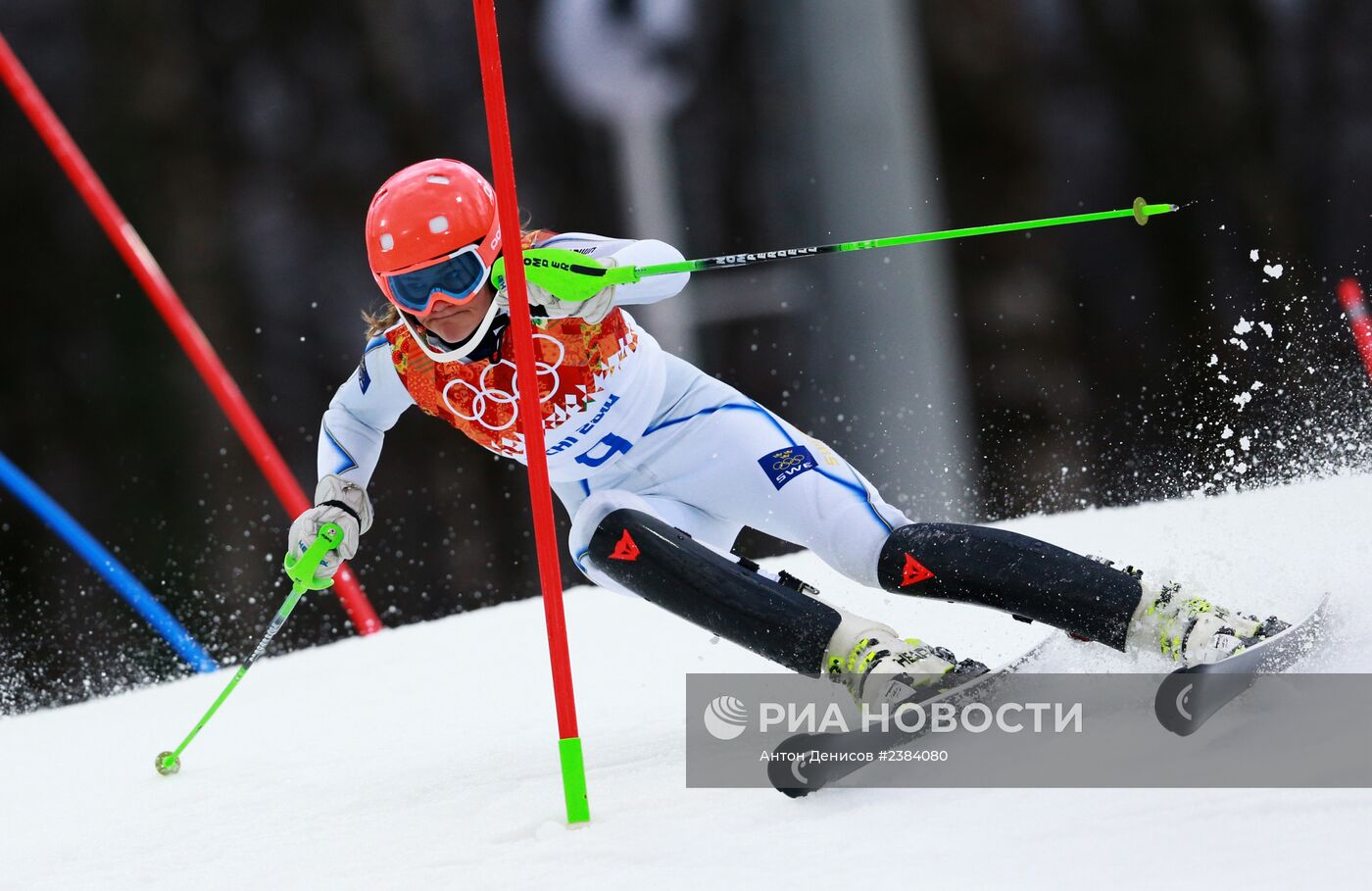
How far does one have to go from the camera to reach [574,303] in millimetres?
1580

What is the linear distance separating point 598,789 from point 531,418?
443mm

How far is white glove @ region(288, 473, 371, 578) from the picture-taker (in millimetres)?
1822

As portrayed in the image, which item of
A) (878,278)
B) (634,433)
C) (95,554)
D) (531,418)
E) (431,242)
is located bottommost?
(95,554)

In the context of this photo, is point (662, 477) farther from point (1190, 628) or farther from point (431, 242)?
point (1190, 628)

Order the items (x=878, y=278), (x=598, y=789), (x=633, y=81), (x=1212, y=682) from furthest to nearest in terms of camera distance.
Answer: (x=633, y=81), (x=878, y=278), (x=598, y=789), (x=1212, y=682)

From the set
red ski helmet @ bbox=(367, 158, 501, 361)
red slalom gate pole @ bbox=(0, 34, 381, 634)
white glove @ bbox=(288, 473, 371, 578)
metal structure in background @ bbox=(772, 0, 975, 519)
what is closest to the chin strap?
red ski helmet @ bbox=(367, 158, 501, 361)

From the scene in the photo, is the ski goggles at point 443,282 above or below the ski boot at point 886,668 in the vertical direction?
above

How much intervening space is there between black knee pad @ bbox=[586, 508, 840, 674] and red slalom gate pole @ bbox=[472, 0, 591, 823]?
18 cm

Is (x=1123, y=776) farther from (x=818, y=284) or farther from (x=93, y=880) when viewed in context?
(x=818, y=284)

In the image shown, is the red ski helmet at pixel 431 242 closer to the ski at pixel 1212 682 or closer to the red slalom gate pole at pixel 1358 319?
the ski at pixel 1212 682

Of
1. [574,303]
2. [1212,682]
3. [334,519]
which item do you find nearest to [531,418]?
[574,303]

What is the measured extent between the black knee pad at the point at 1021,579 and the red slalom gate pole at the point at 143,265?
10.2 ft

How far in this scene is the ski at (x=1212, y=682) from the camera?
1.25 metres

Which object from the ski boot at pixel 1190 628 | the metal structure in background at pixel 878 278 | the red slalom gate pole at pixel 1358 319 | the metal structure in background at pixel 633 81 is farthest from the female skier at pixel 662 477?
the metal structure in background at pixel 633 81
